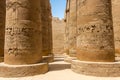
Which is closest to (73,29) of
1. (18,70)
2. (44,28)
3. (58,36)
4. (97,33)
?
(44,28)

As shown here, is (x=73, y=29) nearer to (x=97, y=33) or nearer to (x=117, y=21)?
(x=117, y=21)

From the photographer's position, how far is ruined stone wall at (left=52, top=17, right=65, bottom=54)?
27.1 metres

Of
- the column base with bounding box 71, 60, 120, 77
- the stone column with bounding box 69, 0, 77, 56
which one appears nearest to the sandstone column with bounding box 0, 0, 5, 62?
the stone column with bounding box 69, 0, 77, 56

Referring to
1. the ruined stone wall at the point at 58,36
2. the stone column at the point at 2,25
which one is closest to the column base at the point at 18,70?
the stone column at the point at 2,25

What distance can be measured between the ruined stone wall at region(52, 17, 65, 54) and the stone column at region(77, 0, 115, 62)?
19.5m

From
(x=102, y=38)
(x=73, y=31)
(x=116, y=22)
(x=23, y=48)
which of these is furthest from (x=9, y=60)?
(x=116, y=22)

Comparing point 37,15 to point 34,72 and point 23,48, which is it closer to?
point 23,48

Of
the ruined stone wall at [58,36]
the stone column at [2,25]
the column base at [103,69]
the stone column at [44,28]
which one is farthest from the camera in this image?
the ruined stone wall at [58,36]

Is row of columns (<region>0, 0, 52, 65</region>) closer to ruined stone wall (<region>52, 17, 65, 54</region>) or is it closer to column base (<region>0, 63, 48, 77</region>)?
column base (<region>0, 63, 48, 77</region>)

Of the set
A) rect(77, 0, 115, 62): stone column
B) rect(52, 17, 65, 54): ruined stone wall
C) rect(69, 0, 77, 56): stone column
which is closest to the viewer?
rect(77, 0, 115, 62): stone column

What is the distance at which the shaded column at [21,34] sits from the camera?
6.76 meters

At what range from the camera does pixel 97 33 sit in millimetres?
6574

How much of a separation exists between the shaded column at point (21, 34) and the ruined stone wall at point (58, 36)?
750 inches

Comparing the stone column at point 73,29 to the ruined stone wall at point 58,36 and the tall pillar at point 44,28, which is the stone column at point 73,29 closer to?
the tall pillar at point 44,28
